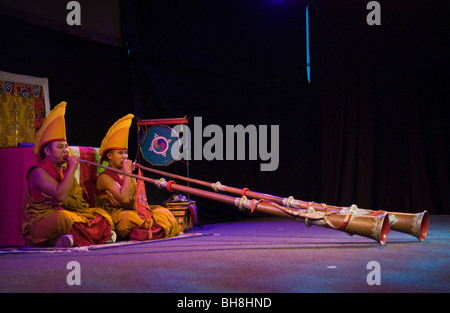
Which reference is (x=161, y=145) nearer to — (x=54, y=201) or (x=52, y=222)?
(x=54, y=201)

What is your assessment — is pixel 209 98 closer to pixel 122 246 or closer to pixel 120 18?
pixel 120 18

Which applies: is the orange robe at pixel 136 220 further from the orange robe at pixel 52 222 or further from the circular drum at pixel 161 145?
the circular drum at pixel 161 145

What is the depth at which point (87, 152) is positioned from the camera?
4.36 metres

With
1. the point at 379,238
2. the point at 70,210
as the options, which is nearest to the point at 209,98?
the point at 70,210

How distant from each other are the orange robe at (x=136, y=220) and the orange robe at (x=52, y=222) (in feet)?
0.88

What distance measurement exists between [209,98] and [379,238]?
4118 millimetres

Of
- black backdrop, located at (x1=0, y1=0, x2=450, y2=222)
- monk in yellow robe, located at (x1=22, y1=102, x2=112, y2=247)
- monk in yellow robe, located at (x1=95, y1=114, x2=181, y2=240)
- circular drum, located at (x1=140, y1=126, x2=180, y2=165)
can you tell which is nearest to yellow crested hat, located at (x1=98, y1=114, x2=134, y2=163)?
monk in yellow robe, located at (x1=95, y1=114, x2=181, y2=240)

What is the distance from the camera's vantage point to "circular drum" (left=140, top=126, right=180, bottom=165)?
18.4ft

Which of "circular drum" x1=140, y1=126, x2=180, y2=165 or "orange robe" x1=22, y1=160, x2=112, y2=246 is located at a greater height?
"circular drum" x1=140, y1=126, x2=180, y2=165

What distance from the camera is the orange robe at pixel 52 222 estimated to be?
357cm

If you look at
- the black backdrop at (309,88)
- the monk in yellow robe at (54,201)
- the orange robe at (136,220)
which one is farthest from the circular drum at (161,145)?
the monk in yellow robe at (54,201)

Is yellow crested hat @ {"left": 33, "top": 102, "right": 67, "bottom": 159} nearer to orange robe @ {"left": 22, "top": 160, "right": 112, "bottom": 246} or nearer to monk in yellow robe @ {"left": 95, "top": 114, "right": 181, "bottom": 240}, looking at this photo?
orange robe @ {"left": 22, "top": 160, "right": 112, "bottom": 246}

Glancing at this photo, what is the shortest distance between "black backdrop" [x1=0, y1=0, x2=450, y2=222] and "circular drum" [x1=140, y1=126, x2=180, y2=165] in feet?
1.96

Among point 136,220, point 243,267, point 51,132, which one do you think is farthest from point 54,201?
point 243,267
